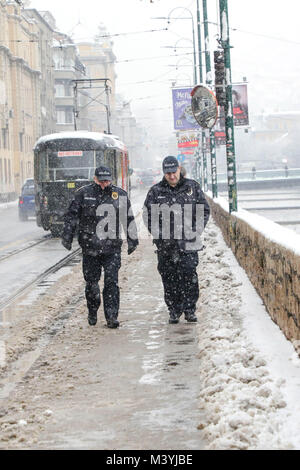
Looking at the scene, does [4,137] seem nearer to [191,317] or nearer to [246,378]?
[191,317]

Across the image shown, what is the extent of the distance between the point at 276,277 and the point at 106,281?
1.97 metres

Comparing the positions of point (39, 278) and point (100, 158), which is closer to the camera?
point (39, 278)

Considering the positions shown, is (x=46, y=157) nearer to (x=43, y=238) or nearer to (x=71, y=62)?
(x=43, y=238)

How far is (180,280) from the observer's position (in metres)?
9.95

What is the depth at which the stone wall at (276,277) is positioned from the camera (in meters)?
7.50

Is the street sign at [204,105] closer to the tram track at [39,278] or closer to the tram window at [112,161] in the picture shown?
the tram track at [39,278]

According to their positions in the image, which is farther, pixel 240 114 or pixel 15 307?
pixel 240 114

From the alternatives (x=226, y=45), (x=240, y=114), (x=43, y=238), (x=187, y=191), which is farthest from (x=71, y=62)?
(x=187, y=191)

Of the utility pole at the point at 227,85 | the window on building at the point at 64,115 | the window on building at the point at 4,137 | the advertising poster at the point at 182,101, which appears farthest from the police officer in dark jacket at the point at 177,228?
the window on building at the point at 64,115

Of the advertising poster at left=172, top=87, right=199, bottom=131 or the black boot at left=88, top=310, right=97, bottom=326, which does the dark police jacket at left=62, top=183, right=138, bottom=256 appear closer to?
the black boot at left=88, top=310, right=97, bottom=326

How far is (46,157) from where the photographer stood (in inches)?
956

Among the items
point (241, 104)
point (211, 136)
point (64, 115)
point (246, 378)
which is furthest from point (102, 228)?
point (64, 115)

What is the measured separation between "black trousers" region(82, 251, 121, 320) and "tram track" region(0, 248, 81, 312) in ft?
6.99
